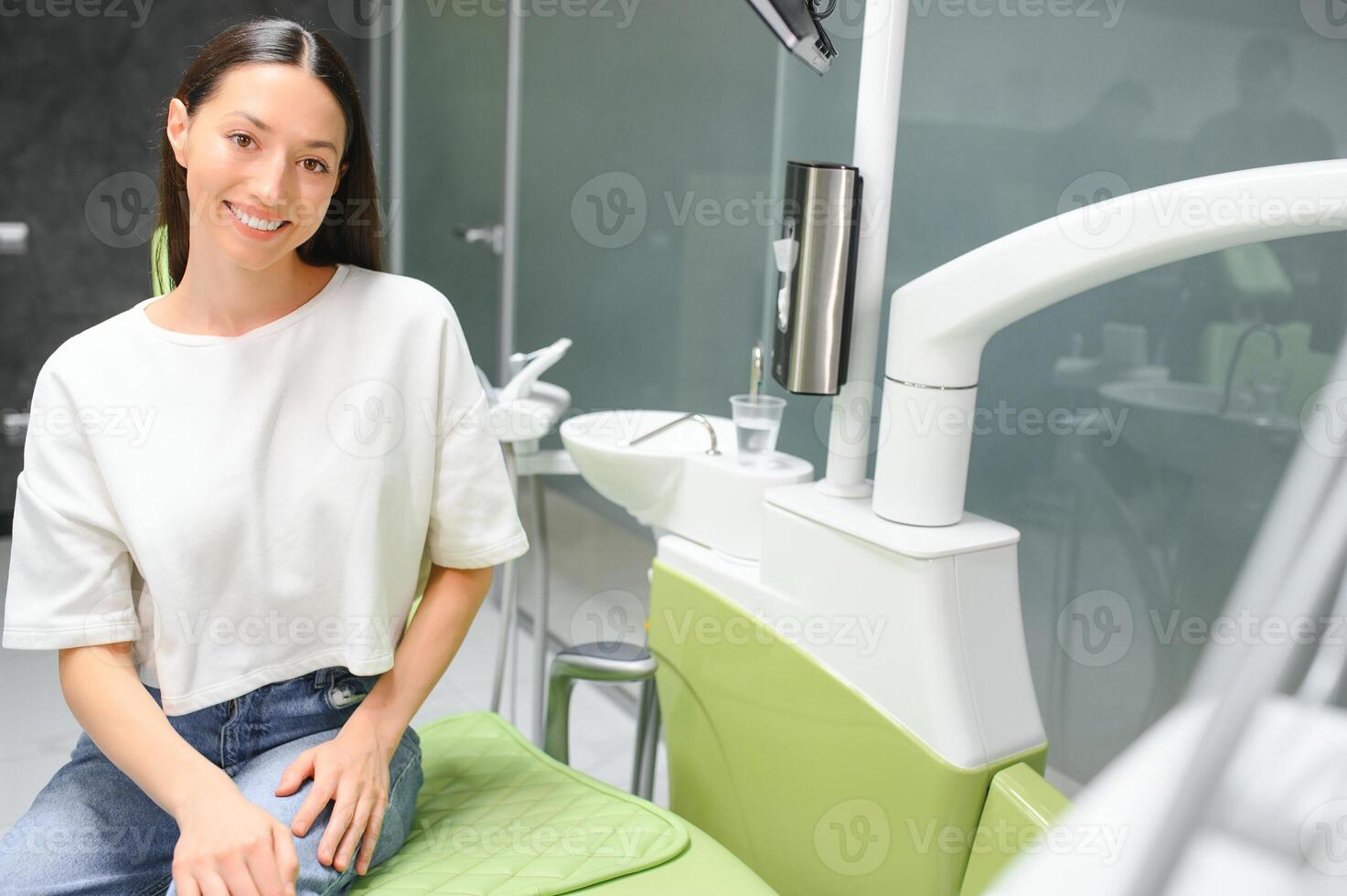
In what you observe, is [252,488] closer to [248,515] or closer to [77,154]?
[248,515]

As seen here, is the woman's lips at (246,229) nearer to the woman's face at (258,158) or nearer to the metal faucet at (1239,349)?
the woman's face at (258,158)

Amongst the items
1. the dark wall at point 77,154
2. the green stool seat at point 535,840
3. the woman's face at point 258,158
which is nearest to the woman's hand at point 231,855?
the green stool seat at point 535,840

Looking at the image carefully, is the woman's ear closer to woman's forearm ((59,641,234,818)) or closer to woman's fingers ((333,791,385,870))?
woman's forearm ((59,641,234,818))

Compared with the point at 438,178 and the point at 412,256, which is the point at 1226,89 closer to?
the point at 438,178

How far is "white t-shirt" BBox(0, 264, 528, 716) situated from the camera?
1016 mm

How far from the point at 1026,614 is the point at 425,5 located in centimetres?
247

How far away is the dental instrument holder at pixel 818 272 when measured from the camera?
121 centimetres

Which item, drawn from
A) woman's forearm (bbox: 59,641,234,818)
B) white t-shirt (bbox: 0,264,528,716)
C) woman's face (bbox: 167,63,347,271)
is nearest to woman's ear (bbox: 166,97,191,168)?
woman's face (bbox: 167,63,347,271)

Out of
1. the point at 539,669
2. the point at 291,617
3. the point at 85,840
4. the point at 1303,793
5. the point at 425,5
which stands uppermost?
the point at 425,5

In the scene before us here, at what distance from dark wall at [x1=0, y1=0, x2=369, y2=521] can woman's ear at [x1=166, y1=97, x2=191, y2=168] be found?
8.30ft

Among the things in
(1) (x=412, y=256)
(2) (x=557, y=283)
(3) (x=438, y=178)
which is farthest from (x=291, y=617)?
(1) (x=412, y=256)

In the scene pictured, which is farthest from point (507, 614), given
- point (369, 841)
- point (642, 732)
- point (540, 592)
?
point (369, 841)

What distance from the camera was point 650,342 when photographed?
2.49 metres

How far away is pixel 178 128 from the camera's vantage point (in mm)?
1069
